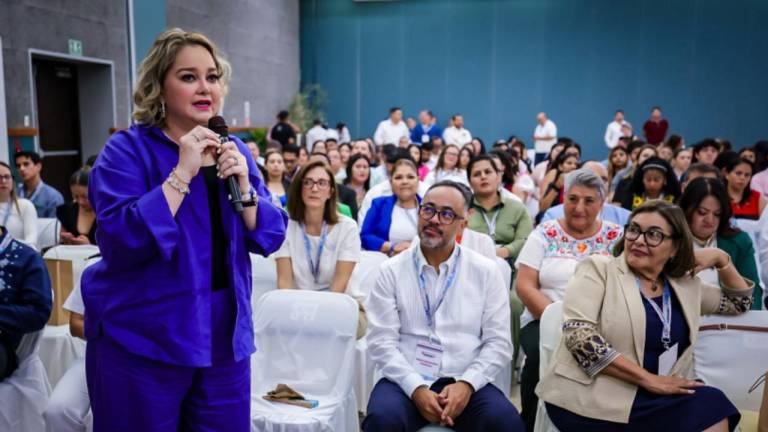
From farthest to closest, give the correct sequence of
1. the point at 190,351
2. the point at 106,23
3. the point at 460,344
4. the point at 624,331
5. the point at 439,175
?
the point at 106,23, the point at 439,175, the point at 460,344, the point at 624,331, the point at 190,351

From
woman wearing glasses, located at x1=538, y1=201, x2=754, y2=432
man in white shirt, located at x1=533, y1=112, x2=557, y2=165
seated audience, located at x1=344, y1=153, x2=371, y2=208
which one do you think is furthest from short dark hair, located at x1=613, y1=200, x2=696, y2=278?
man in white shirt, located at x1=533, y1=112, x2=557, y2=165

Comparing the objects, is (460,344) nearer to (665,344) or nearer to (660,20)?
(665,344)

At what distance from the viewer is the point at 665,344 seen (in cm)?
229

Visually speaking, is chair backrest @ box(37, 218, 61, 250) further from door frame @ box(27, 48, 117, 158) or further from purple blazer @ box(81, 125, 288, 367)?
purple blazer @ box(81, 125, 288, 367)

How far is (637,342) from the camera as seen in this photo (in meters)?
2.24

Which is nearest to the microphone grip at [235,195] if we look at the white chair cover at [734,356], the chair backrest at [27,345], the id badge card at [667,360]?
the chair backrest at [27,345]

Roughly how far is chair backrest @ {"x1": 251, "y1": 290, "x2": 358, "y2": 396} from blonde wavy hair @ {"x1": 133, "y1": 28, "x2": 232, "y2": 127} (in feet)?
4.71

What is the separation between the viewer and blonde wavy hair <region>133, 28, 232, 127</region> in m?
1.42

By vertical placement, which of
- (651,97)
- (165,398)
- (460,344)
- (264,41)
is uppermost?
(264,41)

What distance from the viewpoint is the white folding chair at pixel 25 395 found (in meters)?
2.45

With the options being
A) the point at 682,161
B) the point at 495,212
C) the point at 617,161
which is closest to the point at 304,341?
the point at 495,212

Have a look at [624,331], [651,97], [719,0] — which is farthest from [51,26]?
[719,0]

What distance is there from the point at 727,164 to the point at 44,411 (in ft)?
15.7

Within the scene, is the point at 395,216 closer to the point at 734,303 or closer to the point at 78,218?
the point at 78,218
